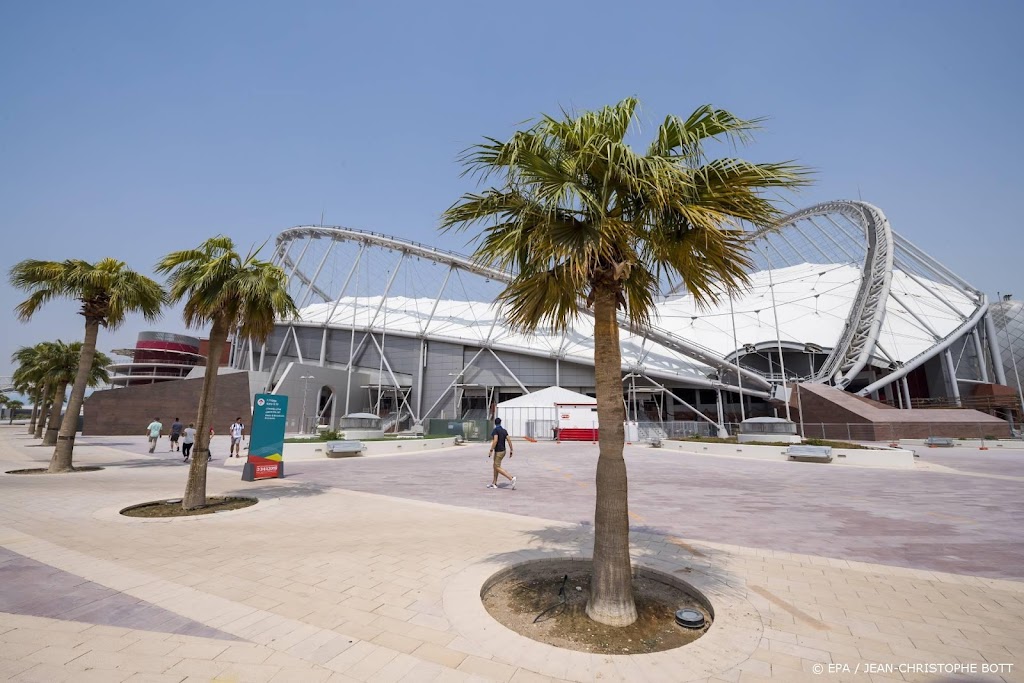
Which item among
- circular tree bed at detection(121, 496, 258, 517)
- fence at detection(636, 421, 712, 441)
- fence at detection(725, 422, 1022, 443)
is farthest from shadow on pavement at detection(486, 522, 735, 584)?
fence at detection(636, 421, 712, 441)

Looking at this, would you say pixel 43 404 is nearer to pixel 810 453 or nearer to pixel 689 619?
pixel 689 619

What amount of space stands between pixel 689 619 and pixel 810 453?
70.0 ft

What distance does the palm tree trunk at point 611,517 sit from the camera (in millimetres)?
4820

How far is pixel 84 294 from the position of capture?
16516 millimetres

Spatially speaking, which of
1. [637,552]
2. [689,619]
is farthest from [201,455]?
[689,619]

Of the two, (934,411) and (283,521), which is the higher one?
(934,411)

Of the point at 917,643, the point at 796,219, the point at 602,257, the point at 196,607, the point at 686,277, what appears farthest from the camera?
the point at 796,219

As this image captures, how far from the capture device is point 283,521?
9.30 metres

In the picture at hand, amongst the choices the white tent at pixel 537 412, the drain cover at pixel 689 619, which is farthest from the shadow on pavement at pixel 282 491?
the white tent at pixel 537 412

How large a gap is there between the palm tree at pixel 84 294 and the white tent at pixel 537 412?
29.0m

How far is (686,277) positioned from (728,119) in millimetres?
1852

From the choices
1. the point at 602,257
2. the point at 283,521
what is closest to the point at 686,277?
the point at 602,257

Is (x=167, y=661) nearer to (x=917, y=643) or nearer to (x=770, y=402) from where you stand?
(x=917, y=643)

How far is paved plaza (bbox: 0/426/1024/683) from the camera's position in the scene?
3.82 m
